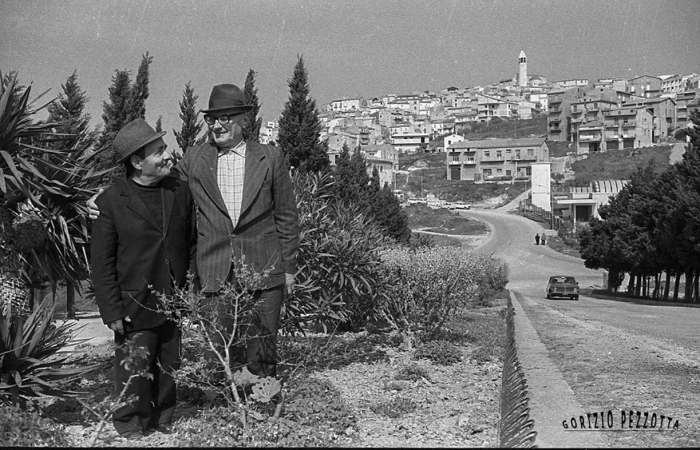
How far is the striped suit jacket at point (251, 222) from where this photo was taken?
3.99m

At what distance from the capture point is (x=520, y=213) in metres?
88.6

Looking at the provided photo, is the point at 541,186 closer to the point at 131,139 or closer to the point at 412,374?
the point at 412,374

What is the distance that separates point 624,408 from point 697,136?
93.5 feet

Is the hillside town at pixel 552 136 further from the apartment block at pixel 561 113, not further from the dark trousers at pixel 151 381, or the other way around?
the dark trousers at pixel 151 381

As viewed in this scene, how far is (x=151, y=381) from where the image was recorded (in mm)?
4000

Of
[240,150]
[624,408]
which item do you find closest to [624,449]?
[624,408]

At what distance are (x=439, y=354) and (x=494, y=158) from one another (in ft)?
400

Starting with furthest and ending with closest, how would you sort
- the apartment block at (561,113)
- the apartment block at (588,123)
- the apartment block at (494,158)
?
the apartment block at (561,113) → the apartment block at (588,123) → the apartment block at (494,158)

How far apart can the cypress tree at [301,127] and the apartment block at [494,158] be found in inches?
3822

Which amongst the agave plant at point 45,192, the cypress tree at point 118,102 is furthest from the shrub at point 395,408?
the cypress tree at point 118,102

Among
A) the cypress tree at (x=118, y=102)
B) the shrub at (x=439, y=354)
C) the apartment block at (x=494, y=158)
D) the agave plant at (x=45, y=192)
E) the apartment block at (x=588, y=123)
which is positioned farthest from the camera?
the apartment block at (x=588, y=123)

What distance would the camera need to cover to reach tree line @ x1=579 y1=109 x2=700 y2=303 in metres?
28.2

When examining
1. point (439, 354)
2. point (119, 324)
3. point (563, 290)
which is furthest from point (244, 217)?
point (563, 290)

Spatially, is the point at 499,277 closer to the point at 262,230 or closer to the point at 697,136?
the point at 697,136
